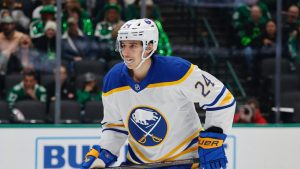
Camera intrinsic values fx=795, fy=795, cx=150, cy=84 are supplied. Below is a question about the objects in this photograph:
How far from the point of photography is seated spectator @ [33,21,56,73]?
576 cm

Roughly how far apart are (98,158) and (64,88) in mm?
2202

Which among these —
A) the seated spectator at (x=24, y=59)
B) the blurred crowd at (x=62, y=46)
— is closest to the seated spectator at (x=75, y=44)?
the blurred crowd at (x=62, y=46)

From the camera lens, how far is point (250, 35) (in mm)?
6281

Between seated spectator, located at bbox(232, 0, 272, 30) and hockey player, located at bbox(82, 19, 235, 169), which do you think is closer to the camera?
hockey player, located at bbox(82, 19, 235, 169)

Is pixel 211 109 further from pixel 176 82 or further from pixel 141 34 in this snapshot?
pixel 141 34

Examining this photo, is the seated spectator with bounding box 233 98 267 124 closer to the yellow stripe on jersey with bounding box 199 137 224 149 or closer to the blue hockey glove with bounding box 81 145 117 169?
the blue hockey glove with bounding box 81 145 117 169

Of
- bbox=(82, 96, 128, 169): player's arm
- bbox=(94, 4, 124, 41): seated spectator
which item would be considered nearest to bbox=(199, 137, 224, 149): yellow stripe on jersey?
bbox=(82, 96, 128, 169): player's arm

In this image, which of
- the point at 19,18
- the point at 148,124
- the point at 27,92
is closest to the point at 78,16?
the point at 19,18

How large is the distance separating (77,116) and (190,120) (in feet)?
7.03

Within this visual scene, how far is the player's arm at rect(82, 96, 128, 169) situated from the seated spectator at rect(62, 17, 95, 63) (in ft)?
7.60

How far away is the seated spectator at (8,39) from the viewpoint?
575 cm

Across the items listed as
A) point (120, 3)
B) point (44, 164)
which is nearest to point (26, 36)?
point (120, 3)

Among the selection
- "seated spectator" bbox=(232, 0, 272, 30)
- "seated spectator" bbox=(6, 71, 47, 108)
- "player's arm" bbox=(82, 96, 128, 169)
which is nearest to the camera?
"player's arm" bbox=(82, 96, 128, 169)

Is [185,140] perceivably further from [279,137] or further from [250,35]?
[250,35]
